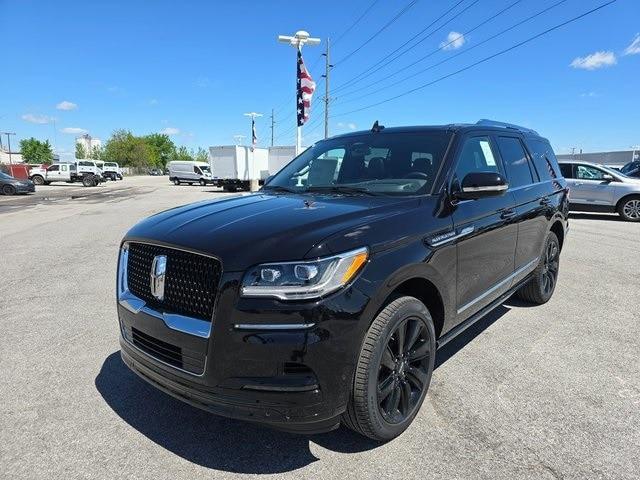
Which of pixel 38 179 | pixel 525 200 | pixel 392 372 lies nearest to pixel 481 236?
pixel 525 200

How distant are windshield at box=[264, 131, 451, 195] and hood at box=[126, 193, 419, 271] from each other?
29 centimetres

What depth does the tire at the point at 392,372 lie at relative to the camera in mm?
2436

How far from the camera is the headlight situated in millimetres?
2232

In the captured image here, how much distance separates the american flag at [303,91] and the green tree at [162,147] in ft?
393

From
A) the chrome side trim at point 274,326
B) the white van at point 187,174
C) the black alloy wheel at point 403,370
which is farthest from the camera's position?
the white van at point 187,174

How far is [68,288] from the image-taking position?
614 cm

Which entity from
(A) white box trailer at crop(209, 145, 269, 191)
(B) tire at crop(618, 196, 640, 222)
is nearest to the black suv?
(B) tire at crop(618, 196, 640, 222)

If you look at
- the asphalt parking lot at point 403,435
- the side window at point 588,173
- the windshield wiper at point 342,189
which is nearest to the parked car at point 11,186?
the asphalt parking lot at point 403,435

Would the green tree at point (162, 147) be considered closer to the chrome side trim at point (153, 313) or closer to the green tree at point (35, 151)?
the green tree at point (35, 151)

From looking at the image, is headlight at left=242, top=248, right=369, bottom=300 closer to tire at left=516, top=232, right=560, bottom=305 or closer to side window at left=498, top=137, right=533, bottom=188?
side window at left=498, top=137, right=533, bottom=188

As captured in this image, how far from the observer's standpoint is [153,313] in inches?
103

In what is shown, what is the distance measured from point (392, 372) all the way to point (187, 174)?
48.3m

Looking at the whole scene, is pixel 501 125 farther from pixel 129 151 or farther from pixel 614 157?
pixel 129 151

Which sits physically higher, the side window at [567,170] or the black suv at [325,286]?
the side window at [567,170]
